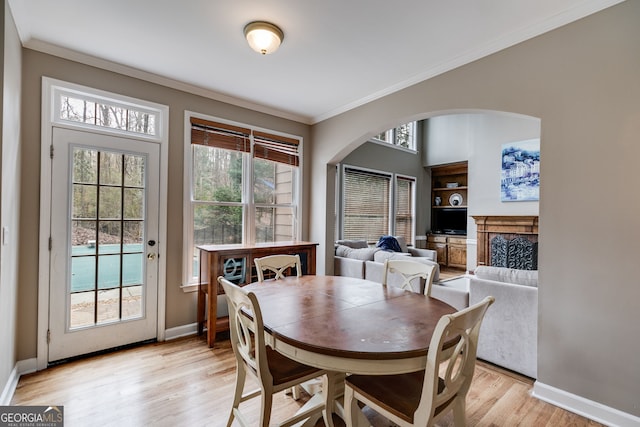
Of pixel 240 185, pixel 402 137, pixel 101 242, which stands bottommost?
pixel 101 242

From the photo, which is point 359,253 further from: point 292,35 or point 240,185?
point 292,35

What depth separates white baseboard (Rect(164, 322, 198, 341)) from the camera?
10.6 feet

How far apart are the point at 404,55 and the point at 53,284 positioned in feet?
12.0

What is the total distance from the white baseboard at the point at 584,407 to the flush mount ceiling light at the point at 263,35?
325 cm

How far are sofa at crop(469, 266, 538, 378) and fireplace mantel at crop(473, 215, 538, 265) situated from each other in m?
3.48

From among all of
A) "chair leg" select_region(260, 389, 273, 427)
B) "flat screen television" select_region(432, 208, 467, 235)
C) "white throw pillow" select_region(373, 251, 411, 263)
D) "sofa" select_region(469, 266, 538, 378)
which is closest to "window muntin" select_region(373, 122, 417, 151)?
"flat screen television" select_region(432, 208, 467, 235)

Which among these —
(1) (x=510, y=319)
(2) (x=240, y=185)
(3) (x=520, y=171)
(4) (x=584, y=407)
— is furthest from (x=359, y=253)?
(3) (x=520, y=171)

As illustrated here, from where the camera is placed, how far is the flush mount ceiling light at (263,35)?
7.33 feet

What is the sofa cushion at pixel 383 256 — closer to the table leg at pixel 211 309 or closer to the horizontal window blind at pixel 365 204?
the horizontal window blind at pixel 365 204

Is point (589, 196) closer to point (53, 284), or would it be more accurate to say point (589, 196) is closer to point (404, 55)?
point (404, 55)

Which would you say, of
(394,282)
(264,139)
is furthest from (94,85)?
(394,282)

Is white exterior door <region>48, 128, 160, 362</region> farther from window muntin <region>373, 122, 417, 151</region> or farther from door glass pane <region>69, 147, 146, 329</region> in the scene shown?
window muntin <region>373, 122, 417, 151</region>

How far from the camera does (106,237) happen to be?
288cm

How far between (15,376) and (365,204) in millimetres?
5218
